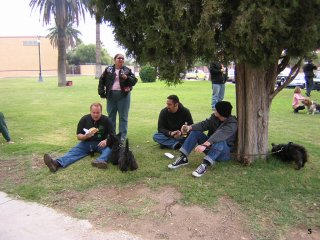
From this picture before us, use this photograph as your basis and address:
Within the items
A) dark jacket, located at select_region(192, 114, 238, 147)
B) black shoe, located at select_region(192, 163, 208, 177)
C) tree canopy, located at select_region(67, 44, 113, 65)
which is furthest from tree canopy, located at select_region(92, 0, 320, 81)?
tree canopy, located at select_region(67, 44, 113, 65)

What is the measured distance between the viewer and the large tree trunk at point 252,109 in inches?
209

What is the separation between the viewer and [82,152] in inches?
242

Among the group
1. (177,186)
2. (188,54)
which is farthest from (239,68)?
(177,186)

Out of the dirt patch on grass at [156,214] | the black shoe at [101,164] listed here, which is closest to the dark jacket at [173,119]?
the black shoe at [101,164]

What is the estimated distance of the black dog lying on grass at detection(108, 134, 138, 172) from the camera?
5.47 metres

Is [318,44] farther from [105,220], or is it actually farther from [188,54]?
[105,220]

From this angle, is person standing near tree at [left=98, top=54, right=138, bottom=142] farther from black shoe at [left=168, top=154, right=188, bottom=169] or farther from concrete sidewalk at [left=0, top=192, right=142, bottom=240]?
concrete sidewalk at [left=0, top=192, right=142, bottom=240]

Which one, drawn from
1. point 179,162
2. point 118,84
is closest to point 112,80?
point 118,84

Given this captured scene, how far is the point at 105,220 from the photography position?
411cm

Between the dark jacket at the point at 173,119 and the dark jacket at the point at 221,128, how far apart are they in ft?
2.33

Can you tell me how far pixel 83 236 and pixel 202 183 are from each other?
72.6 inches

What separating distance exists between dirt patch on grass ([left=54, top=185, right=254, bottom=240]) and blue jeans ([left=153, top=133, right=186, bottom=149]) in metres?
1.81

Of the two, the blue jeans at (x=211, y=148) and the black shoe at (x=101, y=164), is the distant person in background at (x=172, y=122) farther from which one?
the black shoe at (x=101, y=164)

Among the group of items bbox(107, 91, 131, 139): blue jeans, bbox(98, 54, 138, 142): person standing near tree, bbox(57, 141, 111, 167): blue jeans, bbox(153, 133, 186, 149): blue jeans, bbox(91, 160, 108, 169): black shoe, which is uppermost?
bbox(98, 54, 138, 142): person standing near tree
